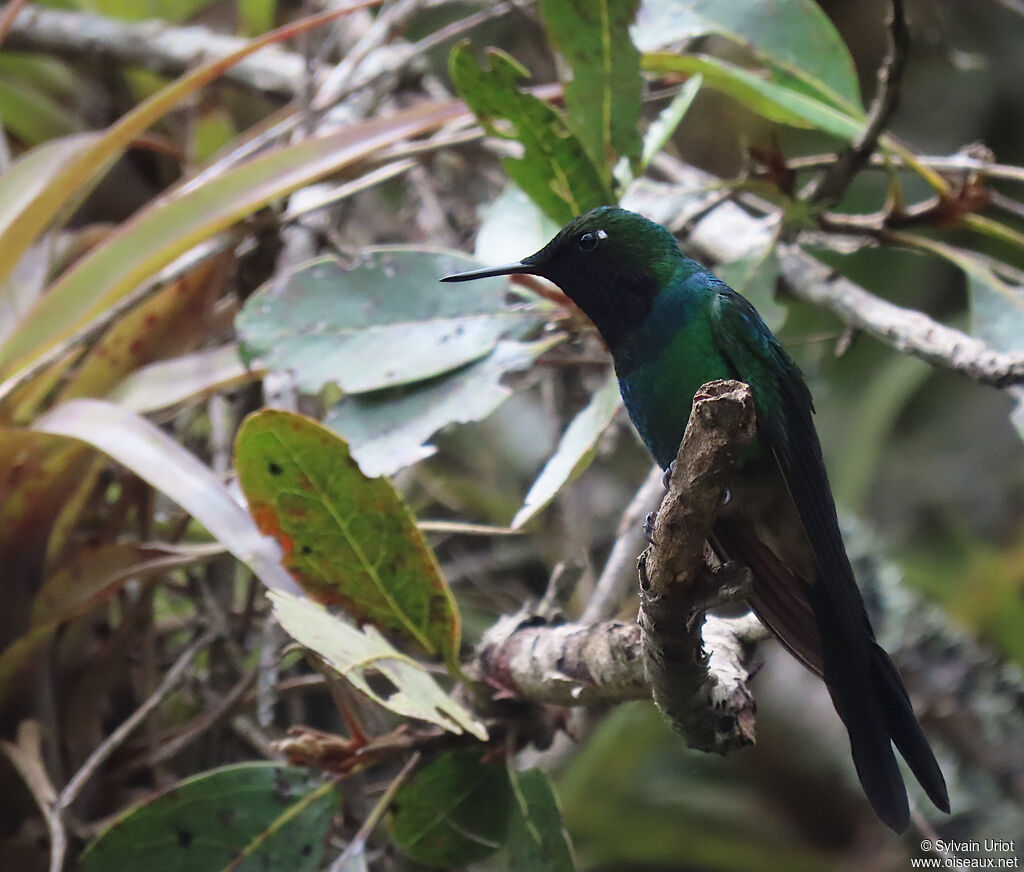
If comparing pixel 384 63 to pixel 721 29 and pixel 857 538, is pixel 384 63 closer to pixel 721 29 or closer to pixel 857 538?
pixel 721 29

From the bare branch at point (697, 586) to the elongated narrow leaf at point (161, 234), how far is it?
114 cm

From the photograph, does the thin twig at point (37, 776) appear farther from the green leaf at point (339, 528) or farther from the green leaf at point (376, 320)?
the green leaf at point (376, 320)

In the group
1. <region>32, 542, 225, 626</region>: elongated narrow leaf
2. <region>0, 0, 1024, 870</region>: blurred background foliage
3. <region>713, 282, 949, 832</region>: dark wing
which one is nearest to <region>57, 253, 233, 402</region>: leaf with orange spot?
<region>0, 0, 1024, 870</region>: blurred background foliage

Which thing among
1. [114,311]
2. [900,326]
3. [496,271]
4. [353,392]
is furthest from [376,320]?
[900,326]

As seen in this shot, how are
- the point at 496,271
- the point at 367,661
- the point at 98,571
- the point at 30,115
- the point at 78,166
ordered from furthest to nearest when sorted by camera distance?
the point at 30,115
the point at 78,166
the point at 98,571
the point at 496,271
the point at 367,661

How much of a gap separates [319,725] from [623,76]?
1671mm

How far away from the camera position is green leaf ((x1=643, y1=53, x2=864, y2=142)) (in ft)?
6.64

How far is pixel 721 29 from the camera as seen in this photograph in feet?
6.95

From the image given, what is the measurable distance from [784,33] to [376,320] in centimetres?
103

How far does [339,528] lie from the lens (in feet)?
5.40

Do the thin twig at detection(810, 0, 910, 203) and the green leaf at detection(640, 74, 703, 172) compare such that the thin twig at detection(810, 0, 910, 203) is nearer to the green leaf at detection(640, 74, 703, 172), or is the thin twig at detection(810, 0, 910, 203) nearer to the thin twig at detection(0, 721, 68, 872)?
the green leaf at detection(640, 74, 703, 172)

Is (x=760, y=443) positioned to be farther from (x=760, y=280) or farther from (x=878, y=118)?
(x=878, y=118)

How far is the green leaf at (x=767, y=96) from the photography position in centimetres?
203

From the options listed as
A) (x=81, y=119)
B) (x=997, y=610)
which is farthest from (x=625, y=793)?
(x=81, y=119)
